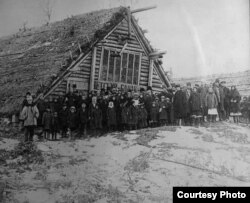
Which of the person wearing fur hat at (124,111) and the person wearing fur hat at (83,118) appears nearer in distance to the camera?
the person wearing fur hat at (83,118)

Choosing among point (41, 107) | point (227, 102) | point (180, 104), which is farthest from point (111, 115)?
point (227, 102)

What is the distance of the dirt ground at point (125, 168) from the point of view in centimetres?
524

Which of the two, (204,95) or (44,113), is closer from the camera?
(44,113)

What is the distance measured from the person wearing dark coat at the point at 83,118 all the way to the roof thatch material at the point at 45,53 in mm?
1019

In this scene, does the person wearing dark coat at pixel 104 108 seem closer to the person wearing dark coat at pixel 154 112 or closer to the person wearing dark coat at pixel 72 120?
the person wearing dark coat at pixel 72 120

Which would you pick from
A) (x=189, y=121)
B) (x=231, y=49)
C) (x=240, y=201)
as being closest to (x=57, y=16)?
(x=231, y=49)

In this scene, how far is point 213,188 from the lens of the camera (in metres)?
5.58

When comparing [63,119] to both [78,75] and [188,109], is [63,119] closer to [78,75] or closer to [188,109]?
[78,75]

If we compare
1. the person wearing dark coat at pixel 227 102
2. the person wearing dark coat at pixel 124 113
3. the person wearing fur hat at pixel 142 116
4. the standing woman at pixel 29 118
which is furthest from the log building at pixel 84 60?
the person wearing dark coat at pixel 227 102

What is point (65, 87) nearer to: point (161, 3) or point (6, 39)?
point (161, 3)

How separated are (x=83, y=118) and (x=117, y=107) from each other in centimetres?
95

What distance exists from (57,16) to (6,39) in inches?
242

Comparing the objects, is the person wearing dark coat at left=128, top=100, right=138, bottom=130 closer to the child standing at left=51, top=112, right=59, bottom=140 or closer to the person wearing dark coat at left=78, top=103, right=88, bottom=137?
the person wearing dark coat at left=78, top=103, right=88, bottom=137

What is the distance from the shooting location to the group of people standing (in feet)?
25.4
